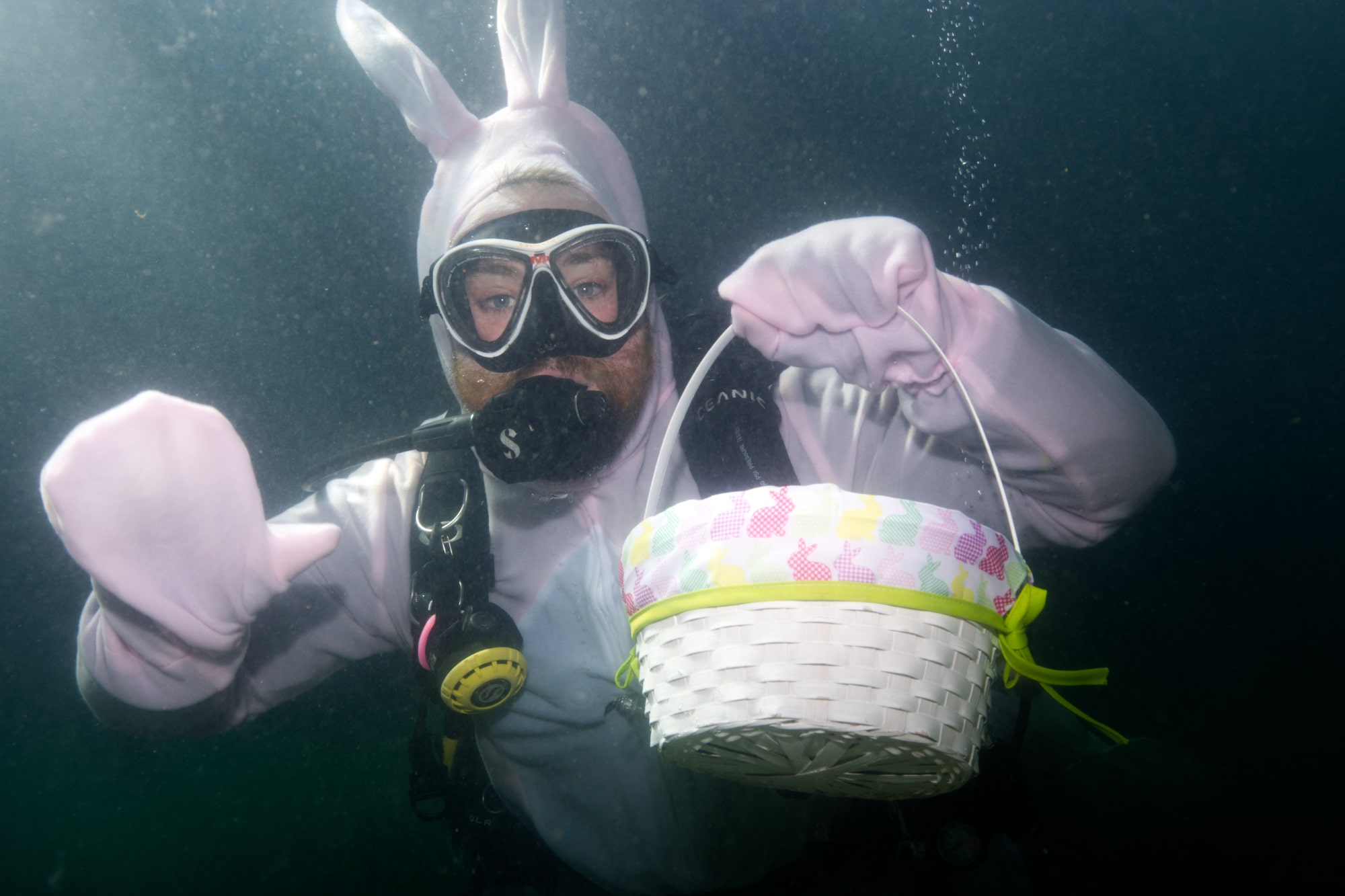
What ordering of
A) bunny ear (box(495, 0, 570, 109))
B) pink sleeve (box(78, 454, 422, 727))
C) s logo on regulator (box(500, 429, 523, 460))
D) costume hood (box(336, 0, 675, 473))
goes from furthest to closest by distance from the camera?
bunny ear (box(495, 0, 570, 109))
costume hood (box(336, 0, 675, 473))
pink sleeve (box(78, 454, 422, 727))
s logo on regulator (box(500, 429, 523, 460))

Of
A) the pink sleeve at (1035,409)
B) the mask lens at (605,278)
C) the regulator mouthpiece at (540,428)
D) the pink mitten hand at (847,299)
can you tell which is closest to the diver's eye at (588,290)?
the mask lens at (605,278)

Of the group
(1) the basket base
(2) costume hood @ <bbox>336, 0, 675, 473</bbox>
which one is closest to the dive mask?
(2) costume hood @ <bbox>336, 0, 675, 473</bbox>

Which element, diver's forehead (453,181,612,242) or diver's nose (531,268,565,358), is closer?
diver's nose (531,268,565,358)

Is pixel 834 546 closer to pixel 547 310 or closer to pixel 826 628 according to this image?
pixel 826 628

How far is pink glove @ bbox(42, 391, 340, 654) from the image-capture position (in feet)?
2.97

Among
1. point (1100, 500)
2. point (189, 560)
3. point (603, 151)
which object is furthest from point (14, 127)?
point (1100, 500)

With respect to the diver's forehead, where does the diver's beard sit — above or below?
below

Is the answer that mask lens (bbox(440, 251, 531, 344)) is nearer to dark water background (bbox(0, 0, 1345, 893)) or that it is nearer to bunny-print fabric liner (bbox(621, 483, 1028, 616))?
bunny-print fabric liner (bbox(621, 483, 1028, 616))

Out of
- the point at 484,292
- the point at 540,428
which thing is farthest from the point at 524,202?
the point at 540,428

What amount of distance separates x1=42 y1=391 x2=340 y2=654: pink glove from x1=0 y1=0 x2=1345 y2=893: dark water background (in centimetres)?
540

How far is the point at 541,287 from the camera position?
1.79 metres

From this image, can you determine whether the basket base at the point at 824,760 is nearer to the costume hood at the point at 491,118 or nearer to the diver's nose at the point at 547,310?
the diver's nose at the point at 547,310

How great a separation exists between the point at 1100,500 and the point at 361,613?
2.39m

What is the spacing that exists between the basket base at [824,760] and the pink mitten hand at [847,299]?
80 cm
